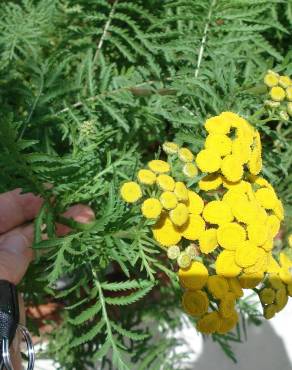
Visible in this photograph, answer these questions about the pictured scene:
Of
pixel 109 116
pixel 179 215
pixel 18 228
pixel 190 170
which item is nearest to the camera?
pixel 179 215

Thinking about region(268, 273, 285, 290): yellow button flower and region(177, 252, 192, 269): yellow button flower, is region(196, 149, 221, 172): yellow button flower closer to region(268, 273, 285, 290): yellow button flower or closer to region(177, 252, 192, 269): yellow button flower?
region(177, 252, 192, 269): yellow button flower

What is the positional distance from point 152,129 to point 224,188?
79 cm

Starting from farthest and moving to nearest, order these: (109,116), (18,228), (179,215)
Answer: (109,116), (18,228), (179,215)

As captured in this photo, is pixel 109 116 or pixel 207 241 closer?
pixel 207 241

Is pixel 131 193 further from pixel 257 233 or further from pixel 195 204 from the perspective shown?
pixel 257 233

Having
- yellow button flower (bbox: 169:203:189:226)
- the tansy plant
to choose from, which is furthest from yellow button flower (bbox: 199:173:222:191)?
yellow button flower (bbox: 169:203:189:226)

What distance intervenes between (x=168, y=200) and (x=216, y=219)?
139mm

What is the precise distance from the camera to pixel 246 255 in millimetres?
1245

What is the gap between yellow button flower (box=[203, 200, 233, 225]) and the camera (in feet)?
4.14

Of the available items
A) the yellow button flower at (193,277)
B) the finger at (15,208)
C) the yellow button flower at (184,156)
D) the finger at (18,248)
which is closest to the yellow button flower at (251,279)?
the yellow button flower at (193,277)

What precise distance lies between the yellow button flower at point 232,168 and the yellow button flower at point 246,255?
0.16 metres

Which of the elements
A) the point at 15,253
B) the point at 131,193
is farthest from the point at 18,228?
the point at 131,193

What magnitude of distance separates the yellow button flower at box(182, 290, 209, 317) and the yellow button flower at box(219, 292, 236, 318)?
0.14 feet

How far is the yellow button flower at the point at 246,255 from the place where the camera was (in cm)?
124
